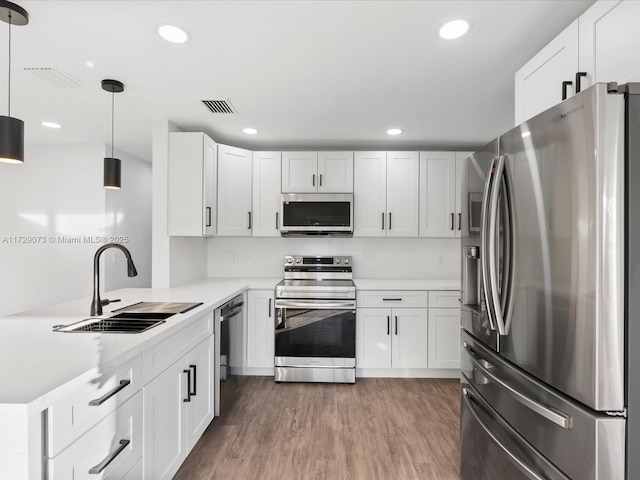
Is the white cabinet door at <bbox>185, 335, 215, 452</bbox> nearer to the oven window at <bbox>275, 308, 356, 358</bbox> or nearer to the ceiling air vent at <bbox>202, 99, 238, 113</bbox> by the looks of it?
the oven window at <bbox>275, 308, 356, 358</bbox>

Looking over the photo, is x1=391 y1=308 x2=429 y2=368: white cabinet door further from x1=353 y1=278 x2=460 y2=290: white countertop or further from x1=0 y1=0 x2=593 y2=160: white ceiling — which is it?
x1=0 y1=0 x2=593 y2=160: white ceiling

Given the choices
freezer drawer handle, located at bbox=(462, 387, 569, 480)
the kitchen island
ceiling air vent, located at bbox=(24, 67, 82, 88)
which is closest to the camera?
the kitchen island

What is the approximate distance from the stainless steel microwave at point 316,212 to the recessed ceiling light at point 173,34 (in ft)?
6.50

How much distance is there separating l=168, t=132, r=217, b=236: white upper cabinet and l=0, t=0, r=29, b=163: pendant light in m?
1.46

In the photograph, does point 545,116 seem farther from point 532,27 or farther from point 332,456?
point 332,456

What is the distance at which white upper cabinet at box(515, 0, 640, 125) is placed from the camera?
1206mm

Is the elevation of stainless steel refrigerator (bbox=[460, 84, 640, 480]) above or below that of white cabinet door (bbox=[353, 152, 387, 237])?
below

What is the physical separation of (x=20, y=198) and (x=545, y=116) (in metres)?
4.90

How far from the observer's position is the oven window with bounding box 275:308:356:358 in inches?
128

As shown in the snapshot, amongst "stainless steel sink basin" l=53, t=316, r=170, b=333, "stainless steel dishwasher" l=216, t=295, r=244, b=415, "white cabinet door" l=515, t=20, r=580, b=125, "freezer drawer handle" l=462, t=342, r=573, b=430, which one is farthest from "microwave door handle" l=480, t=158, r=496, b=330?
"stainless steel dishwasher" l=216, t=295, r=244, b=415

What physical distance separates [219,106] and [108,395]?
7.25 ft

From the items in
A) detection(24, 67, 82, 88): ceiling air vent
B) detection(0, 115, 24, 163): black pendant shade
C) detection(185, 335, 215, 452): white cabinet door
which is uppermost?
detection(24, 67, 82, 88): ceiling air vent

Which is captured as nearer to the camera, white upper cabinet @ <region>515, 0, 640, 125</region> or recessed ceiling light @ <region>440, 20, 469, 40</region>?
white upper cabinet @ <region>515, 0, 640, 125</region>

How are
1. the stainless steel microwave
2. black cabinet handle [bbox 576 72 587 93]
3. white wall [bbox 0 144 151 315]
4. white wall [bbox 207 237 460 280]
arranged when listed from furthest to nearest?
white wall [bbox 207 237 460 280], white wall [bbox 0 144 151 315], the stainless steel microwave, black cabinet handle [bbox 576 72 587 93]
